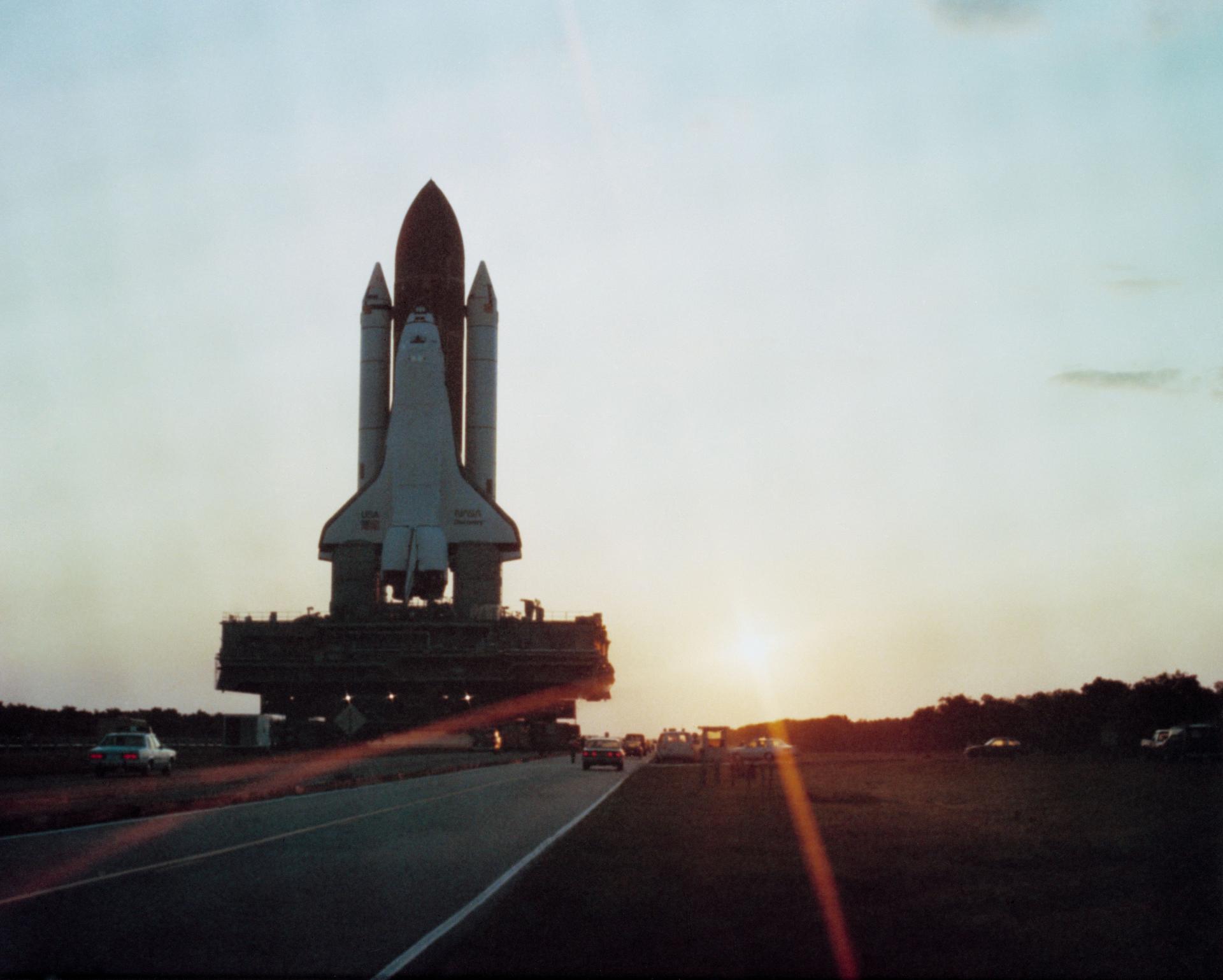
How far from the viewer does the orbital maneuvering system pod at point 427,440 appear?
71375 millimetres

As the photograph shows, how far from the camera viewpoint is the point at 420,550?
70.0 m

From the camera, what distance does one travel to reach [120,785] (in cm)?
3431

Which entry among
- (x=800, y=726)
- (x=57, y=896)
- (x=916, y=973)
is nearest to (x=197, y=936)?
(x=57, y=896)

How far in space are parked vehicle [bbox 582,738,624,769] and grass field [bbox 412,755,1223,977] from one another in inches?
1035

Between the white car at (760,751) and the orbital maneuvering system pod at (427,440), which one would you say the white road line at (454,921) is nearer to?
the white car at (760,751)

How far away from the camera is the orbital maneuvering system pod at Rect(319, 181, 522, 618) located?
7138 centimetres

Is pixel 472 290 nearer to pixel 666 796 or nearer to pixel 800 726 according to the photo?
pixel 666 796

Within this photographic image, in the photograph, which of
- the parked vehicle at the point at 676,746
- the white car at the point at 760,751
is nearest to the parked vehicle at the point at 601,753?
the white car at the point at 760,751

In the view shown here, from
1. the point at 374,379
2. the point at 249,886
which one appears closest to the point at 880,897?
the point at 249,886

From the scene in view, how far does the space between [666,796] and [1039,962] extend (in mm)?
22826

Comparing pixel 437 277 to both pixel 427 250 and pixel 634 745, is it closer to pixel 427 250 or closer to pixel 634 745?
pixel 427 250

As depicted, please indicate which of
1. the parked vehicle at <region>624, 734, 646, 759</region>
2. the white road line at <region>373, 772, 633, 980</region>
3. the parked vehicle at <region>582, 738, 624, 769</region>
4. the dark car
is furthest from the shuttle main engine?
the white road line at <region>373, 772, 633, 980</region>

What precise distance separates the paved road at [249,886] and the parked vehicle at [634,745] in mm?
62445

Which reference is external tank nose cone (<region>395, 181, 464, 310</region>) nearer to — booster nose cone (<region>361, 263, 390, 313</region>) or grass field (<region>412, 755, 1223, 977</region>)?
booster nose cone (<region>361, 263, 390, 313</region>)
